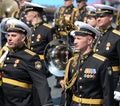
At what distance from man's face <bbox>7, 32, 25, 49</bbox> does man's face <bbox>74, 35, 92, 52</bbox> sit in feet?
2.15

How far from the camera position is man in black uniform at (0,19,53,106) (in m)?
6.21

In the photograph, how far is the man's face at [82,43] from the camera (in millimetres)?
6008

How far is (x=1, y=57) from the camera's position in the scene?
6.45 m

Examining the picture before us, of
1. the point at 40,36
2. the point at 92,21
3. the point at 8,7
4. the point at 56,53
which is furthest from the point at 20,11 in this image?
the point at 92,21

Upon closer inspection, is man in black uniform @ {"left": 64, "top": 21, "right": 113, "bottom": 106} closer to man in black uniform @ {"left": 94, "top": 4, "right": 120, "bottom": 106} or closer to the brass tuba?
Answer: man in black uniform @ {"left": 94, "top": 4, "right": 120, "bottom": 106}

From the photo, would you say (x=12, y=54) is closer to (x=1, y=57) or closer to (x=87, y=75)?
(x=1, y=57)

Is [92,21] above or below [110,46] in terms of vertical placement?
above

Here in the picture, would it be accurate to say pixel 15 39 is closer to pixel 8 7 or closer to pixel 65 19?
pixel 8 7

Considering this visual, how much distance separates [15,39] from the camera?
6250 millimetres

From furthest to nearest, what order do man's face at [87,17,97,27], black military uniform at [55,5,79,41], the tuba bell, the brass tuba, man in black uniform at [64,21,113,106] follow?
black military uniform at [55,5,79,41]
the brass tuba
the tuba bell
man's face at [87,17,97,27]
man in black uniform at [64,21,113,106]

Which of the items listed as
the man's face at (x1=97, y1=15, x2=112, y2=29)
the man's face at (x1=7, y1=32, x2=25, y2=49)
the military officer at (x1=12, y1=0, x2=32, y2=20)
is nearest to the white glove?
the man's face at (x1=7, y1=32, x2=25, y2=49)

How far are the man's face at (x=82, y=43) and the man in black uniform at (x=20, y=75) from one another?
0.53 meters

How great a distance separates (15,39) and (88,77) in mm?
936

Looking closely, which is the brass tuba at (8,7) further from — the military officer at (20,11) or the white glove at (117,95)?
the white glove at (117,95)
